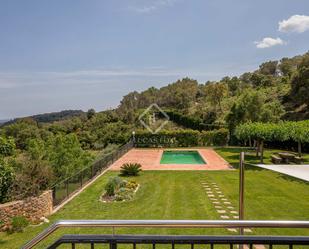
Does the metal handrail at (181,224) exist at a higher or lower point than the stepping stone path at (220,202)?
higher

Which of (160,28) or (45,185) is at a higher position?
(160,28)

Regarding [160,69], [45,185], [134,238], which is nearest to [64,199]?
[45,185]

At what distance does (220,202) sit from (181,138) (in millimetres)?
19265

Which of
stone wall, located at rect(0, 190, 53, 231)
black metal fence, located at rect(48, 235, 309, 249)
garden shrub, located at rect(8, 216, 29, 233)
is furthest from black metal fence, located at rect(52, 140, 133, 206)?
black metal fence, located at rect(48, 235, 309, 249)

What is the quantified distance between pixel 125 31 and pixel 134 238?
54.0 ft

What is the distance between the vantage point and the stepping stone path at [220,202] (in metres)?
8.81

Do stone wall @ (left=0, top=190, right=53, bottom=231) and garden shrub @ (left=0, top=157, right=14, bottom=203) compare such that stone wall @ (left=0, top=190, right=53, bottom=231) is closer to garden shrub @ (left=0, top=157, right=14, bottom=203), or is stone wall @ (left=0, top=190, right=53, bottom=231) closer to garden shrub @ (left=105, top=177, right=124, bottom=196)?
garden shrub @ (left=0, top=157, right=14, bottom=203)

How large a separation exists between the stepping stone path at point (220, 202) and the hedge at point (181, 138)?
1593cm

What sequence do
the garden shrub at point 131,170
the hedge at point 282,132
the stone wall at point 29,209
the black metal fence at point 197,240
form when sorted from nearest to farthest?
the black metal fence at point 197,240
the stone wall at point 29,209
the garden shrub at point 131,170
the hedge at point 282,132

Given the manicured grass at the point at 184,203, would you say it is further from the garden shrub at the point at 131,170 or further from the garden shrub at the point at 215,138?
the garden shrub at the point at 215,138

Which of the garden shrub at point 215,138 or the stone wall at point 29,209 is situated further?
the garden shrub at point 215,138

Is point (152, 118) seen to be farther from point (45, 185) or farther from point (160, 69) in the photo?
point (45, 185)

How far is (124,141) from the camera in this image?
102 ft

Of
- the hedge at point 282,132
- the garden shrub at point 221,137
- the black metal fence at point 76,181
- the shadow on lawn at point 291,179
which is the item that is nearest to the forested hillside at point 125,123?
the garden shrub at point 221,137
